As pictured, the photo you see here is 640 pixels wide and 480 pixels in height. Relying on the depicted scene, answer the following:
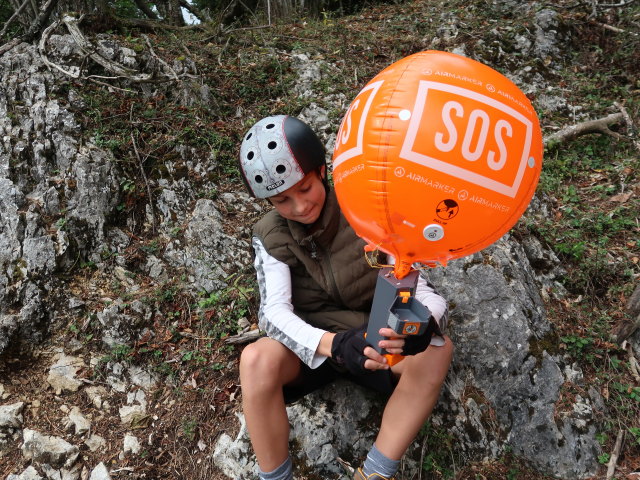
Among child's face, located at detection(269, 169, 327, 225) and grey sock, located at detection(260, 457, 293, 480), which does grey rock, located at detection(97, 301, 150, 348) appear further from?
child's face, located at detection(269, 169, 327, 225)

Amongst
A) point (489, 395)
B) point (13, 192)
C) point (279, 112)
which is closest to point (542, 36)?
point (279, 112)

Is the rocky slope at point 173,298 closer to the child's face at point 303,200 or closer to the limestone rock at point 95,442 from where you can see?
the limestone rock at point 95,442

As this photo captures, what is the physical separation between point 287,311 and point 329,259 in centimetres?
37

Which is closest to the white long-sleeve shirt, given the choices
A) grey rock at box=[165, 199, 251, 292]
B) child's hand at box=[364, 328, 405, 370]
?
child's hand at box=[364, 328, 405, 370]

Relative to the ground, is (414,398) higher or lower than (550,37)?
lower

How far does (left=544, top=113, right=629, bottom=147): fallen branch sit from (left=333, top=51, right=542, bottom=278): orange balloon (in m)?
3.44

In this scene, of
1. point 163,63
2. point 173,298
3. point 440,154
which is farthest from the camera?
point 163,63

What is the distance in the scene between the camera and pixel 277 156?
2.18 metres

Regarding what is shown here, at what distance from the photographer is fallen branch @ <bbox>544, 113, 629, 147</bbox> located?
4523mm

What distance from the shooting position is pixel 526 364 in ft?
9.23

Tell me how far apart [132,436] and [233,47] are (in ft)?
15.5

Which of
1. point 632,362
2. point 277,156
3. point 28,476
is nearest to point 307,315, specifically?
point 277,156

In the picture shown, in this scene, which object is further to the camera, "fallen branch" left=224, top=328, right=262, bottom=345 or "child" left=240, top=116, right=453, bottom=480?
"fallen branch" left=224, top=328, right=262, bottom=345

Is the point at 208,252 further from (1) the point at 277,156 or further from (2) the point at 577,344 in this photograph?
(2) the point at 577,344
